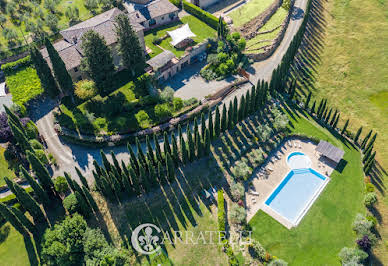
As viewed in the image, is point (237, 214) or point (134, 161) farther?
point (134, 161)

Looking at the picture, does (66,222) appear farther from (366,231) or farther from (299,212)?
(366,231)

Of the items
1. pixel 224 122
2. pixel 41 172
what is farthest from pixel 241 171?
pixel 41 172

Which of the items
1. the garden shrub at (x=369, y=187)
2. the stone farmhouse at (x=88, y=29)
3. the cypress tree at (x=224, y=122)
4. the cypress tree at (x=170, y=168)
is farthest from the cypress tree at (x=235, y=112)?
the stone farmhouse at (x=88, y=29)

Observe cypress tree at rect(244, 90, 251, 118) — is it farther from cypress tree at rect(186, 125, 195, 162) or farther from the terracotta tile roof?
the terracotta tile roof

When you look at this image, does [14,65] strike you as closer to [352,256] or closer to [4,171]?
[4,171]

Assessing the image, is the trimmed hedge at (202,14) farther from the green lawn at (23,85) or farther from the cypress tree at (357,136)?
the green lawn at (23,85)

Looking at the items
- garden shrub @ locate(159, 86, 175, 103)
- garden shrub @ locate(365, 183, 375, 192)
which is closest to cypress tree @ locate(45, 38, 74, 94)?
garden shrub @ locate(159, 86, 175, 103)
